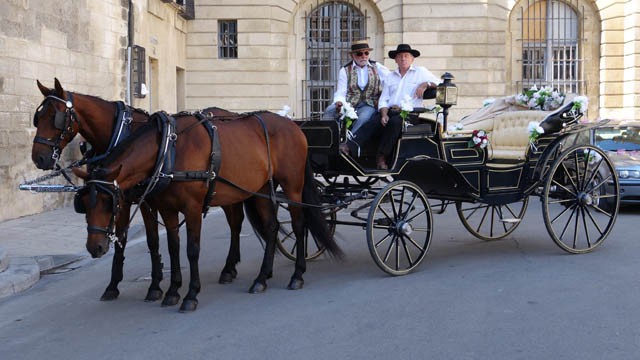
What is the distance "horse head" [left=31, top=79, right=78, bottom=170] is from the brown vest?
322 cm

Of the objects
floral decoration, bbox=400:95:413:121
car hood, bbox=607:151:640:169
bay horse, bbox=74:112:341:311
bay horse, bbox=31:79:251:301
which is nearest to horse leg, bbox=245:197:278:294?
bay horse, bbox=74:112:341:311

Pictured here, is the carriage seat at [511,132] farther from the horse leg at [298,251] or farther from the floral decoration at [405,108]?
the horse leg at [298,251]

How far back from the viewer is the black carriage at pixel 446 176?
7.92m

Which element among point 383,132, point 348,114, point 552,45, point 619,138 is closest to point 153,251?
point 348,114

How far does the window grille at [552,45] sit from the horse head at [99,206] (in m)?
19.4

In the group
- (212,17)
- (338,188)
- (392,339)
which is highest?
(212,17)

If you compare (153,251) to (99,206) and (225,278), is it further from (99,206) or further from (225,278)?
(99,206)

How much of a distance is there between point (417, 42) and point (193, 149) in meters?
17.0

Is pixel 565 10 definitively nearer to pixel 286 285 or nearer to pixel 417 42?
pixel 417 42

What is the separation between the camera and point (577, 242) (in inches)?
378

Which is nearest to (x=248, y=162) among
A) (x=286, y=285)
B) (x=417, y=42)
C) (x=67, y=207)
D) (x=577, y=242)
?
(x=286, y=285)

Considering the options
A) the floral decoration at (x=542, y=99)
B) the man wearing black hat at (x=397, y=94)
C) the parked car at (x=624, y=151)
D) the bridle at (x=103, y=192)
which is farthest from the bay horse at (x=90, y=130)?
the parked car at (x=624, y=151)

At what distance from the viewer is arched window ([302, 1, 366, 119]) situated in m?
23.5

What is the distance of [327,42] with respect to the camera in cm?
2362
